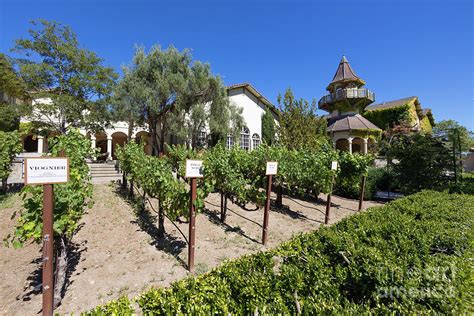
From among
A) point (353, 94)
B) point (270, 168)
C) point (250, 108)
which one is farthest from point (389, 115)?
point (270, 168)

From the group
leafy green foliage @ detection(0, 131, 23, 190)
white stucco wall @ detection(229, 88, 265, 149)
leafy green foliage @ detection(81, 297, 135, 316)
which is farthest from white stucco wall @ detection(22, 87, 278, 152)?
leafy green foliage @ detection(81, 297, 135, 316)

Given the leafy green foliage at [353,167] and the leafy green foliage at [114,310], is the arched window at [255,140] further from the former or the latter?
the leafy green foliage at [114,310]

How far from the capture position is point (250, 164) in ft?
24.3

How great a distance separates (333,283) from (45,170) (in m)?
3.06

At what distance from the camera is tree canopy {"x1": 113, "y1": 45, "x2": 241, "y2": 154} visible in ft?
46.5

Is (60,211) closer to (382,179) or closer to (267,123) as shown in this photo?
(382,179)

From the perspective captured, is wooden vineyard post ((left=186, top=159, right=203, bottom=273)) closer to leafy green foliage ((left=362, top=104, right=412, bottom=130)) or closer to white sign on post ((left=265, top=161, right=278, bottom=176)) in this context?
white sign on post ((left=265, top=161, right=278, bottom=176))

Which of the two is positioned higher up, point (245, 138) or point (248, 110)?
point (248, 110)

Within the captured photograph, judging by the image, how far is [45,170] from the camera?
232 centimetres

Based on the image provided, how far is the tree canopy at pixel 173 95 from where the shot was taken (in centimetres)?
1418

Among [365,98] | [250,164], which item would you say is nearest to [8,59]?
[250,164]

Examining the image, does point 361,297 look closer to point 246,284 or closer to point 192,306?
point 246,284

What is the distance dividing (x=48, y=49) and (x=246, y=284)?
653 inches

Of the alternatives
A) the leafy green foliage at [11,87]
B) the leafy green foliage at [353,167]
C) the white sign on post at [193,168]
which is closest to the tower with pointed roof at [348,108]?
the leafy green foliage at [353,167]
